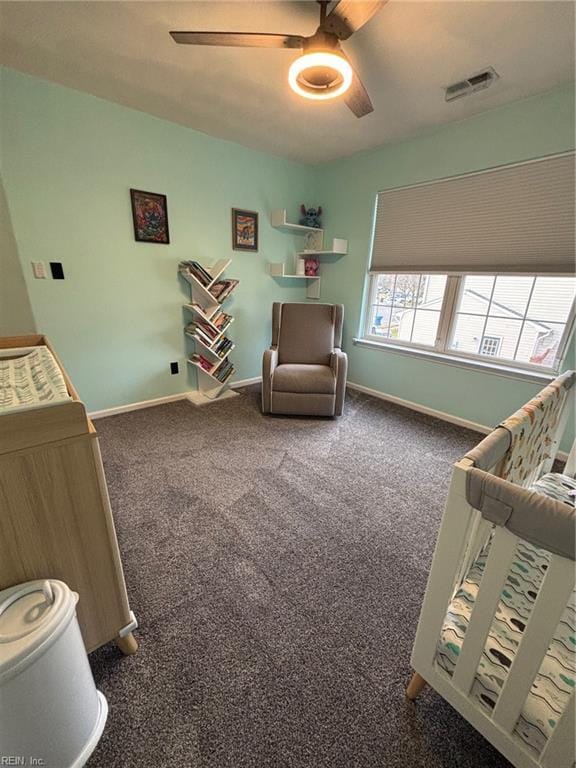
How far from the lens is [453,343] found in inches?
111

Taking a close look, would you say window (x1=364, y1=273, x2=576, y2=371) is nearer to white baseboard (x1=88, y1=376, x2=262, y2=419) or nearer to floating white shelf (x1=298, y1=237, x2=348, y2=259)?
floating white shelf (x1=298, y1=237, x2=348, y2=259)

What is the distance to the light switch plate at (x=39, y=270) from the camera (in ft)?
7.34

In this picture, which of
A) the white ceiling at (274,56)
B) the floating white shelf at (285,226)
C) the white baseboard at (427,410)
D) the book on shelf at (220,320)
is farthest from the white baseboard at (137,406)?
the white ceiling at (274,56)

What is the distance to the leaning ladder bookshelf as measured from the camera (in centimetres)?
290

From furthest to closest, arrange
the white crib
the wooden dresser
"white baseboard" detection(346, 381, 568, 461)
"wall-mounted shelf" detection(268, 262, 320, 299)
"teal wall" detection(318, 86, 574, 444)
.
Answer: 1. "wall-mounted shelf" detection(268, 262, 320, 299)
2. "white baseboard" detection(346, 381, 568, 461)
3. "teal wall" detection(318, 86, 574, 444)
4. the wooden dresser
5. the white crib

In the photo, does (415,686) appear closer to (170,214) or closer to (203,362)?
(203,362)

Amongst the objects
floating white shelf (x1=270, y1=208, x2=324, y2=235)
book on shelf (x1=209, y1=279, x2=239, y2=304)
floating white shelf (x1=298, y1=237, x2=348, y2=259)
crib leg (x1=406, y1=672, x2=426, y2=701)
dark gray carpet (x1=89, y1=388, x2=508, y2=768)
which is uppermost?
floating white shelf (x1=270, y1=208, x2=324, y2=235)

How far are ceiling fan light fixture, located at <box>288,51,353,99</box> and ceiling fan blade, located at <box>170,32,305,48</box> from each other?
0.22 feet

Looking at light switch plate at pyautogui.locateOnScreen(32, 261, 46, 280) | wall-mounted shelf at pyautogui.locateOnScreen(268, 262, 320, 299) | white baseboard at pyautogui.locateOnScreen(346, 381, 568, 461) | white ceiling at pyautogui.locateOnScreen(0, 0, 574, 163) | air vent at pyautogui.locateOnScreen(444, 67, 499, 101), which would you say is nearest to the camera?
white ceiling at pyautogui.locateOnScreen(0, 0, 574, 163)

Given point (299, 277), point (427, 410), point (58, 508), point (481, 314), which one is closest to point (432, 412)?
point (427, 410)

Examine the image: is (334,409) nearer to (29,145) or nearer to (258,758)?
(258,758)

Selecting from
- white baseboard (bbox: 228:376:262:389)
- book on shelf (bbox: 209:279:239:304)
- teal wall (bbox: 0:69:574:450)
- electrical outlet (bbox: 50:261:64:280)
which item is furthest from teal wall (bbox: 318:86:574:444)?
electrical outlet (bbox: 50:261:64:280)

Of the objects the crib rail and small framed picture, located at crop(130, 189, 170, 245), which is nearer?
the crib rail

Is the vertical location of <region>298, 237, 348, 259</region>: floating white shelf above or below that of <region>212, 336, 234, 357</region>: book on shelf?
above
